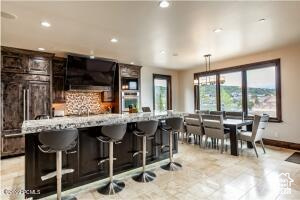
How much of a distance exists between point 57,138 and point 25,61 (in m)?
3.50

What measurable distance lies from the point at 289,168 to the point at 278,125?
1966mm

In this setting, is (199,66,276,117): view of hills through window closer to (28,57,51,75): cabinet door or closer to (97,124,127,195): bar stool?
(97,124,127,195): bar stool

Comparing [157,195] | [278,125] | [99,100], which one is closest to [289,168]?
[278,125]

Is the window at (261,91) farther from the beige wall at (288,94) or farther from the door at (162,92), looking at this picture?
the door at (162,92)

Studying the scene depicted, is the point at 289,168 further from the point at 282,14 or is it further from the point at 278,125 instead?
the point at 282,14

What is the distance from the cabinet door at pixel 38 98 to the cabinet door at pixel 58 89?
0.22 metres

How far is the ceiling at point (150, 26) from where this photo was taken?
2.58m

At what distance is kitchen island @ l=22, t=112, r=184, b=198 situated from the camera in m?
2.31

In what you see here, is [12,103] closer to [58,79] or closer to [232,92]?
[58,79]

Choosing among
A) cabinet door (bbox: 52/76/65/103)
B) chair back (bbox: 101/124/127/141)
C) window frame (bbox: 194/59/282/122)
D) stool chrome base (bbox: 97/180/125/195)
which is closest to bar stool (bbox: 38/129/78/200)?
chair back (bbox: 101/124/127/141)

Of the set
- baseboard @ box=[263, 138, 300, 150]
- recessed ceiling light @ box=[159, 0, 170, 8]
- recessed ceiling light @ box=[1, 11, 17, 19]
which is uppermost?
recessed ceiling light @ box=[159, 0, 170, 8]

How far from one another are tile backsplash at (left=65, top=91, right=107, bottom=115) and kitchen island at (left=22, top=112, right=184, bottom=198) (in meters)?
2.71

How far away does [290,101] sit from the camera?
15.6ft

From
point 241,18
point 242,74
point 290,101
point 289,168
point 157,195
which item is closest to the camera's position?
point 157,195
